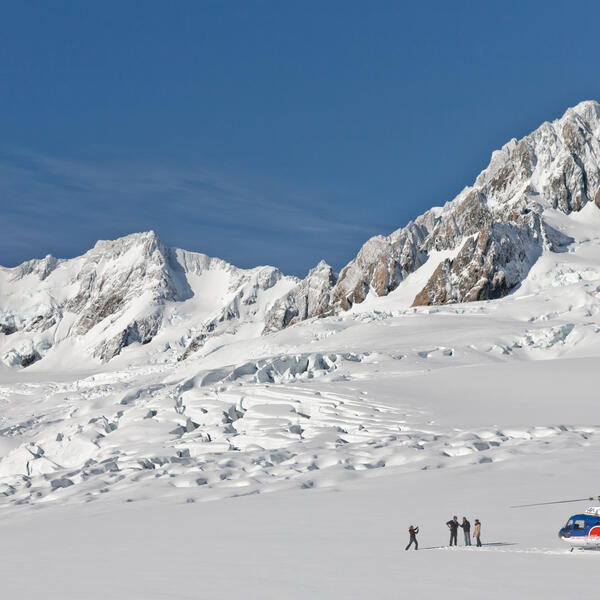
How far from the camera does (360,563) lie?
19016mm

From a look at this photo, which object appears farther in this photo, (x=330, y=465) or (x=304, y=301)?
(x=304, y=301)

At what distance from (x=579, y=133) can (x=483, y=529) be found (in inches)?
5428

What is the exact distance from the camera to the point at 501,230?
410ft

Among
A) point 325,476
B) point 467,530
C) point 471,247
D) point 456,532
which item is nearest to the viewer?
point 456,532

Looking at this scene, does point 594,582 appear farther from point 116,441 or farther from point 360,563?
point 116,441

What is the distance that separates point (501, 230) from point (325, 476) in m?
96.7

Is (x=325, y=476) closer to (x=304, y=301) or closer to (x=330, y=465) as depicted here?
(x=330, y=465)

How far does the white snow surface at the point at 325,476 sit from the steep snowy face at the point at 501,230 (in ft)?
128

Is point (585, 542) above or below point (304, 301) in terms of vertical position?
below

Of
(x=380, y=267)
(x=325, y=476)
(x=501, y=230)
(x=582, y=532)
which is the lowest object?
(x=325, y=476)

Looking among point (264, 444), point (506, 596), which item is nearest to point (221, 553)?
point (506, 596)

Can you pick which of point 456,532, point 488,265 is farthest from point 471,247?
point 456,532

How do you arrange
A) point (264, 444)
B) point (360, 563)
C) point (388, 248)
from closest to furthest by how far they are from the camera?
1. point (360, 563)
2. point (264, 444)
3. point (388, 248)

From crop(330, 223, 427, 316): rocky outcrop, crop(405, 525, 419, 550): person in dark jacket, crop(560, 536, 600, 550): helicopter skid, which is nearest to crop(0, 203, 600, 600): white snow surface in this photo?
crop(560, 536, 600, 550): helicopter skid
